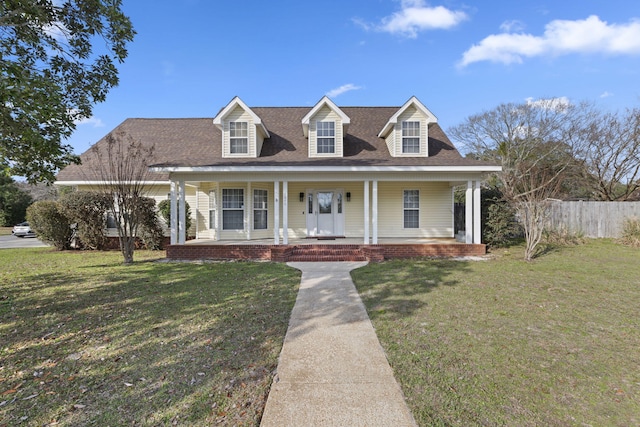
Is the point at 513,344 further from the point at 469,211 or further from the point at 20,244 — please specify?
the point at 20,244

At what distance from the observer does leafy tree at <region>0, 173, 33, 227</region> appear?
3075cm

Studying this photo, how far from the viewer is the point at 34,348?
4.15 metres

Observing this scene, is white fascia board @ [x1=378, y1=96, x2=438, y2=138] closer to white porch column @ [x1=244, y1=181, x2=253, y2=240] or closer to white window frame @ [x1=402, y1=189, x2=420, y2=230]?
white window frame @ [x1=402, y1=189, x2=420, y2=230]

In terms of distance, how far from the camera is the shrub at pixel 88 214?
43.1 ft

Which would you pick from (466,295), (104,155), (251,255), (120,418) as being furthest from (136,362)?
(104,155)

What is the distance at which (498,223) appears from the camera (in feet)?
40.1

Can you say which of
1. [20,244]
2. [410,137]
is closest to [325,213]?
[410,137]

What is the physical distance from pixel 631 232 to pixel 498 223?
7.26 m

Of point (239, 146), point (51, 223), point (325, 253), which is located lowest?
point (325, 253)

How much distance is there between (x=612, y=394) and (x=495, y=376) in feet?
3.40

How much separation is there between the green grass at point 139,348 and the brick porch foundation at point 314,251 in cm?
305

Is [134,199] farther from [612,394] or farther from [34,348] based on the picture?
[612,394]

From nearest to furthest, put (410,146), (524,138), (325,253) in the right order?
(325,253)
(410,146)
(524,138)

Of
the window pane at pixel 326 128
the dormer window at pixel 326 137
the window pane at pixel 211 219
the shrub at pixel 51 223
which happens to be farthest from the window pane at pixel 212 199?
the shrub at pixel 51 223
